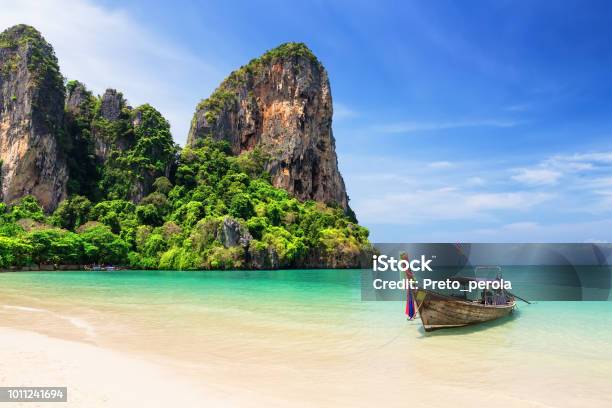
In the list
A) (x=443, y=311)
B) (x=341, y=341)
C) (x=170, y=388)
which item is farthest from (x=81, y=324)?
(x=443, y=311)

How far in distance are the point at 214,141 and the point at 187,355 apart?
72.8 meters

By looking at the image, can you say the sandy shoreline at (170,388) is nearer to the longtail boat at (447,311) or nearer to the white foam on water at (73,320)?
the white foam on water at (73,320)

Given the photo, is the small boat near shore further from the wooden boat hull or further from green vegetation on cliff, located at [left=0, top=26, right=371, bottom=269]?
green vegetation on cliff, located at [left=0, top=26, right=371, bottom=269]

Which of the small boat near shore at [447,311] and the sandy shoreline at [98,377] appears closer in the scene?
the sandy shoreline at [98,377]

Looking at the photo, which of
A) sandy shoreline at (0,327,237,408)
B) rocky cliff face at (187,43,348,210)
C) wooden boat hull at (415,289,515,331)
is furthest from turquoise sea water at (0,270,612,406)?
rocky cliff face at (187,43,348,210)

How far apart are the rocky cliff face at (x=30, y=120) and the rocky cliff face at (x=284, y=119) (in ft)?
76.1

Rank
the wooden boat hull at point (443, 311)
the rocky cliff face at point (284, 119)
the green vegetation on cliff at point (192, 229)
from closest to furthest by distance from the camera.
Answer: the wooden boat hull at point (443, 311) < the green vegetation on cliff at point (192, 229) < the rocky cliff face at point (284, 119)

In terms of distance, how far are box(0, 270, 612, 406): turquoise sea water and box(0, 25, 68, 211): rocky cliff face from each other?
159 ft

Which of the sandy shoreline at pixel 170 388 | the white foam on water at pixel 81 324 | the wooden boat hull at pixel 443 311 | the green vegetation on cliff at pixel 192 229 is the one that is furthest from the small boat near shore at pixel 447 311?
the green vegetation on cliff at pixel 192 229

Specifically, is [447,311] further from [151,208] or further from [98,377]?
[151,208]

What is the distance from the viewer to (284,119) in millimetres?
81938

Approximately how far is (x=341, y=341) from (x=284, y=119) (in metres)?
73.3

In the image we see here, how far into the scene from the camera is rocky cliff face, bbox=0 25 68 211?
60344 millimetres

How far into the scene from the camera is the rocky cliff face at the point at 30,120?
198 ft
